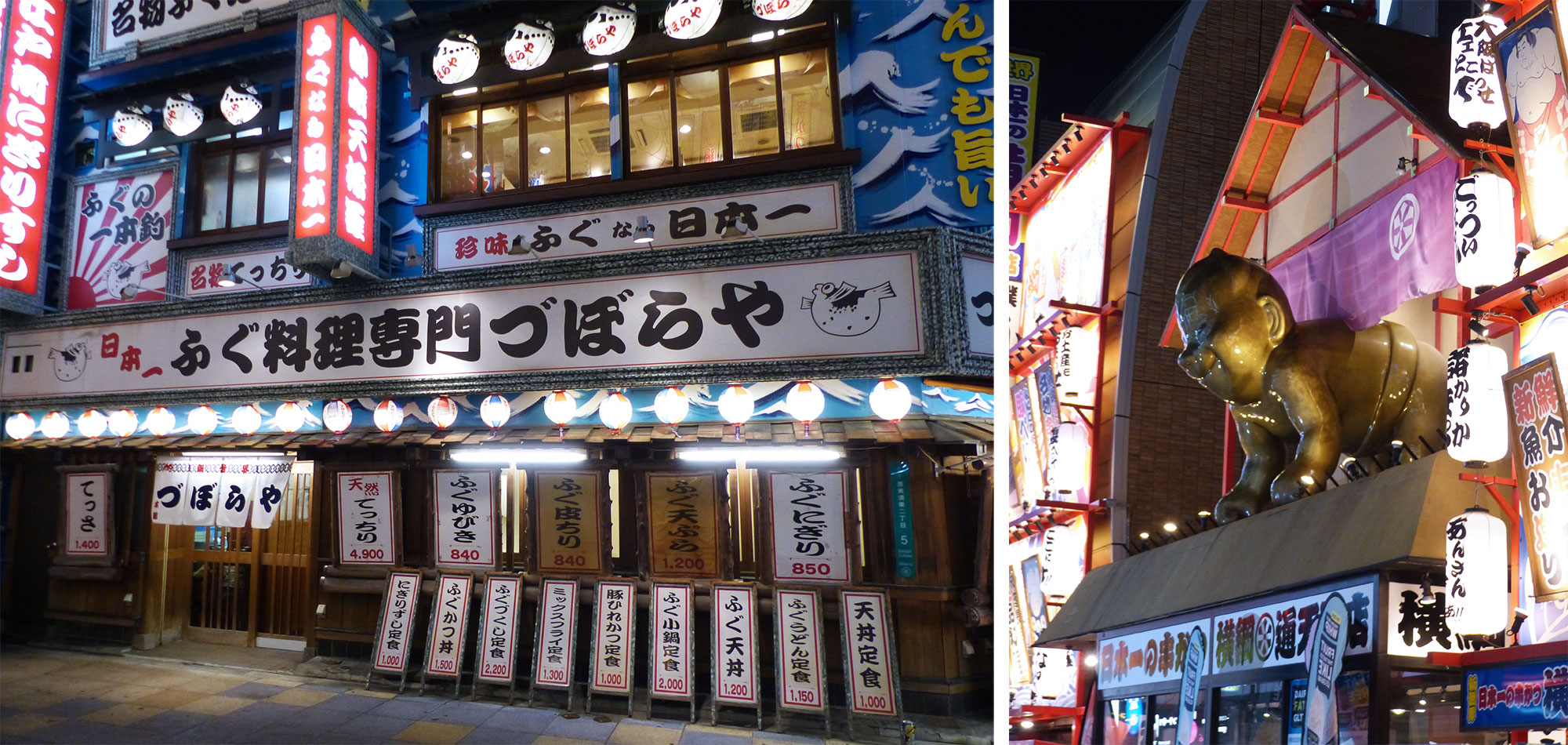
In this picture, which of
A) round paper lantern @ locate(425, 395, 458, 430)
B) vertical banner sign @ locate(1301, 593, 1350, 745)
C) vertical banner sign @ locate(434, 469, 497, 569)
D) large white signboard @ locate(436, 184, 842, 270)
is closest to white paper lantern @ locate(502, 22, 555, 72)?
large white signboard @ locate(436, 184, 842, 270)

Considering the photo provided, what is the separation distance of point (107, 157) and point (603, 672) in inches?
519

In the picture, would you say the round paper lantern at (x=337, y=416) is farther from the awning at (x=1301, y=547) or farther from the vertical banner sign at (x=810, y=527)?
the awning at (x=1301, y=547)

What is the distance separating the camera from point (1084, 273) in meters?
14.2

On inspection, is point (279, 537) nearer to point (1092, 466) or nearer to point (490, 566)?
Answer: point (490, 566)

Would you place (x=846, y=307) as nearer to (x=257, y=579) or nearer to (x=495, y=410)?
(x=495, y=410)

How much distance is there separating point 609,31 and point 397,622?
8.66 metres

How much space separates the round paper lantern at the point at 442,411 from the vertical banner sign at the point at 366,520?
1.01m

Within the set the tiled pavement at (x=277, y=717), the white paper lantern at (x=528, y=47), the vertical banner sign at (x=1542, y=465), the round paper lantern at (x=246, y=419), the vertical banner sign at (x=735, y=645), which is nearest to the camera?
the vertical banner sign at (x=1542, y=465)

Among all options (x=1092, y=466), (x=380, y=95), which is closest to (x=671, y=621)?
(x=1092, y=466)

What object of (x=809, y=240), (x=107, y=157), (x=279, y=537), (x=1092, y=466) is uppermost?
(x=107, y=157)

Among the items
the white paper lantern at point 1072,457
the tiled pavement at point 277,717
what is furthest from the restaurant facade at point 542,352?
the white paper lantern at point 1072,457

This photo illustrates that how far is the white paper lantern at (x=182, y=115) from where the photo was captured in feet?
48.6

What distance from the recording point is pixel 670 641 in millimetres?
11641

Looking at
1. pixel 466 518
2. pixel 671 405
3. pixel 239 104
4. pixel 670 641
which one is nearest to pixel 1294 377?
pixel 671 405
